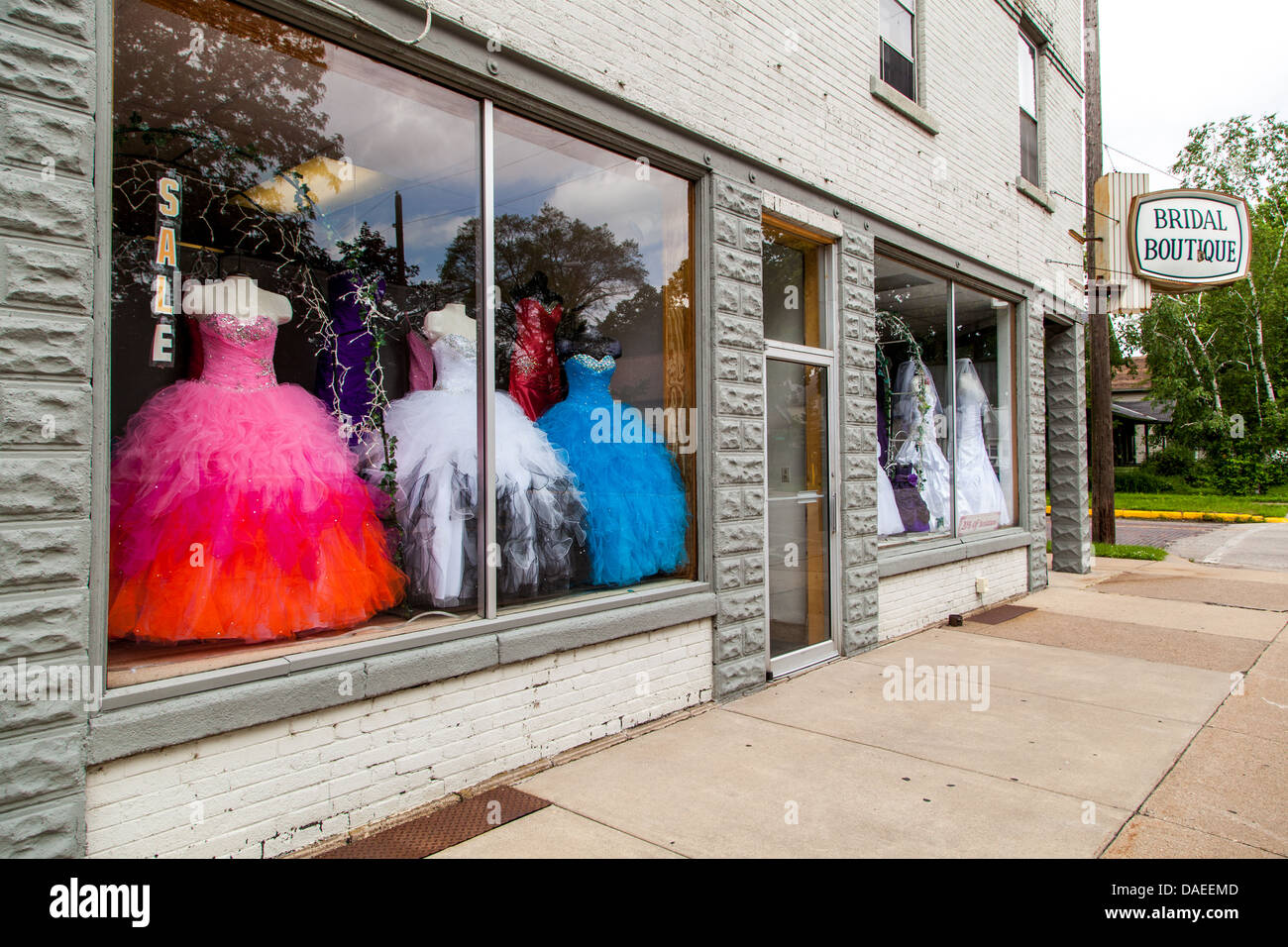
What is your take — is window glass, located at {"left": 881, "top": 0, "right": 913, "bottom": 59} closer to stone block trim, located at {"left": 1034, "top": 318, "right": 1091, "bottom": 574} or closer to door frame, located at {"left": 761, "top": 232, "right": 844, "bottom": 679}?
door frame, located at {"left": 761, "top": 232, "right": 844, "bottom": 679}

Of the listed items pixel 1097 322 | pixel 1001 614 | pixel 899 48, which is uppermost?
pixel 899 48

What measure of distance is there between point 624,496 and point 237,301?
2233mm

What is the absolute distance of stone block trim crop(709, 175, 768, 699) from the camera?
5.16 meters

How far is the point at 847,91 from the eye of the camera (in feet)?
21.0

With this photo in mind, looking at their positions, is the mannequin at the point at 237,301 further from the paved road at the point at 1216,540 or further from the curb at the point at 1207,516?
the curb at the point at 1207,516

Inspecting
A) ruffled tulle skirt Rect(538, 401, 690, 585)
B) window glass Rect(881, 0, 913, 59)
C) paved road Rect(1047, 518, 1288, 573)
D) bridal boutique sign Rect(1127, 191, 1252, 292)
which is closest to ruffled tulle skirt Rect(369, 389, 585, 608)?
ruffled tulle skirt Rect(538, 401, 690, 585)

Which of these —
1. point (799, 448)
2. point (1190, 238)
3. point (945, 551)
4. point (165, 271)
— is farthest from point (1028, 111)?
point (165, 271)

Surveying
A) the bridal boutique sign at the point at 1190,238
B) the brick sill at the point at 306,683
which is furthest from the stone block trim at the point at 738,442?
the bridal boutique sign at the point at 1190,238

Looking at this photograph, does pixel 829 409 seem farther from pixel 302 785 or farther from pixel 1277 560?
pixel 1277 560

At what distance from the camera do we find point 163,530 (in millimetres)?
3213

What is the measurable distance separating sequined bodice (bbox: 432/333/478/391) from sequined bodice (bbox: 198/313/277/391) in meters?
0.82

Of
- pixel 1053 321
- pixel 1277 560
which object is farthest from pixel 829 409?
pixel 1277 560

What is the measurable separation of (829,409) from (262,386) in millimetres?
4074

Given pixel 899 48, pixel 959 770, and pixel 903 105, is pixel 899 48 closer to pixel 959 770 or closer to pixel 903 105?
pixel 903 105
